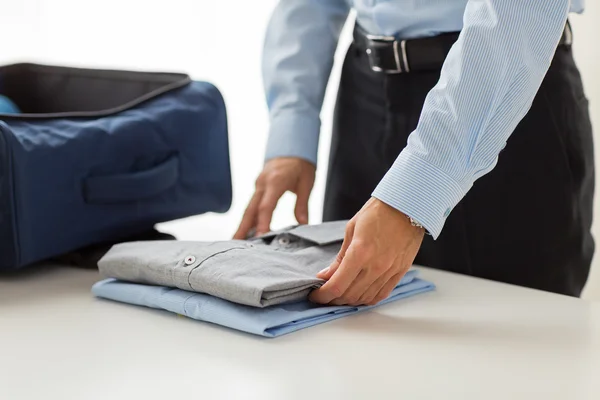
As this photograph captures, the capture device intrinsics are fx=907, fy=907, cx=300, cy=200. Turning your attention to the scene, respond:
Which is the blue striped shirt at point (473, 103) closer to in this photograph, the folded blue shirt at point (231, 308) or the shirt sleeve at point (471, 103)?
the shirt sleeve at point (471, 103)

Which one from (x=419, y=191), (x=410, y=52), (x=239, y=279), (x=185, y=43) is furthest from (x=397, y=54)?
(x=185, y=43)

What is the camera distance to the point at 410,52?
4.02 feet

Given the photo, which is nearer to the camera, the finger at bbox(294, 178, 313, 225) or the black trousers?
the black trousers

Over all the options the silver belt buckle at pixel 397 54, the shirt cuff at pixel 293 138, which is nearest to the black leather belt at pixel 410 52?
the silver belt buckle at pixel 397 54

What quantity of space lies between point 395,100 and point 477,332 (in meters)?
0.45

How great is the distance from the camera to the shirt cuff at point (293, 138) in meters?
1.36

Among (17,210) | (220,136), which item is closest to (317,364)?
(17,210)

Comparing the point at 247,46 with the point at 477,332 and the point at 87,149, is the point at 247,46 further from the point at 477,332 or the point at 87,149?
the point at 477,332

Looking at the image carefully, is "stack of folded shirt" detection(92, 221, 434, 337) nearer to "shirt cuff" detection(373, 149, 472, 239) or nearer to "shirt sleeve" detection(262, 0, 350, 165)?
"shirt cuff" detection(373, 149, 472, 239)

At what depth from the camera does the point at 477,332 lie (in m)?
0.92

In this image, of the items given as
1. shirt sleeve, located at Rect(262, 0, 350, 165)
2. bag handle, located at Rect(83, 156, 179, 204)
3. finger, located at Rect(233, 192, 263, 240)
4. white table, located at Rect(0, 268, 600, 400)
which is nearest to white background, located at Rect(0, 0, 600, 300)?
shirt sleeve, located at Rect(262, 0, 350, 165)

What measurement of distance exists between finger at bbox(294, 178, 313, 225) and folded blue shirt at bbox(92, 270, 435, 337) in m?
0.31

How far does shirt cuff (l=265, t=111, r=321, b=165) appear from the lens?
1363mm

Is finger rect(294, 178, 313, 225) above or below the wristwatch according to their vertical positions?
below
